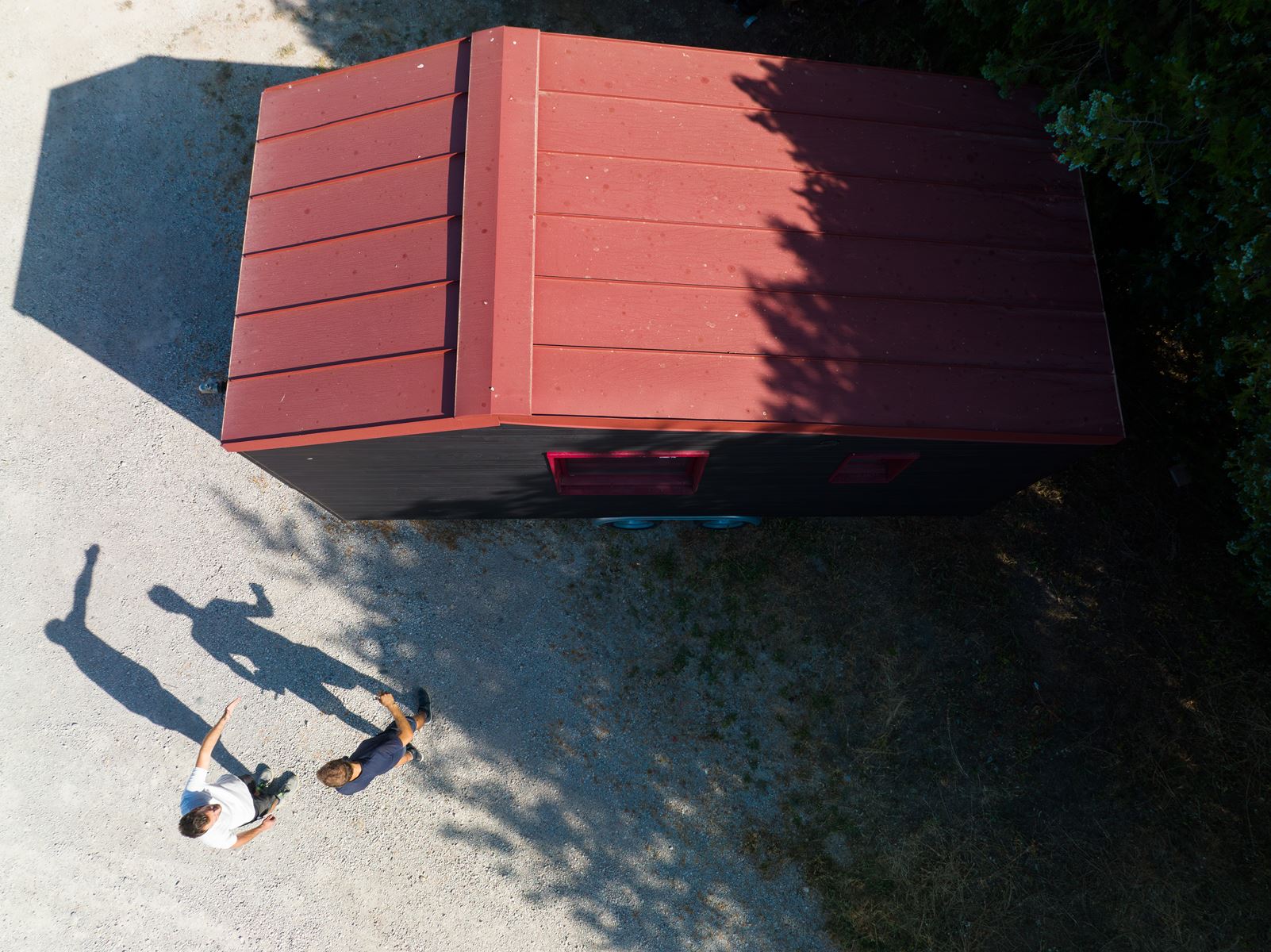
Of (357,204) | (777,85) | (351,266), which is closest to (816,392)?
(777,85)

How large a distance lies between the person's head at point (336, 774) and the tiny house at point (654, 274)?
8.36ft

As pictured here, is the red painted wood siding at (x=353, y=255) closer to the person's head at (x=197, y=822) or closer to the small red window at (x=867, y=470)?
the person's head at (x=197, y=822)

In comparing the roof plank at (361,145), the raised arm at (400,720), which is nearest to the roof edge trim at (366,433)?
the roof plank at (361,145)

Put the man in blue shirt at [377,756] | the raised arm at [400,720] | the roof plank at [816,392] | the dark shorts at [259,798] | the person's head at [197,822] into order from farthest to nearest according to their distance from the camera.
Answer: the dark shorts at [259,798]
the raised arm at [400,720]
the man in blue shirt at [377,756]
the person's head at [197,822]
the roof plank at [816,392]

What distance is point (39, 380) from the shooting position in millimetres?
8438

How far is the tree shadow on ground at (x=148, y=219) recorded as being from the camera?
338 inches

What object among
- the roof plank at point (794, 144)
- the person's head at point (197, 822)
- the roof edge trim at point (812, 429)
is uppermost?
the roof plank at point (794, 144)

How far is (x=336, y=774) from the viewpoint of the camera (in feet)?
21.1

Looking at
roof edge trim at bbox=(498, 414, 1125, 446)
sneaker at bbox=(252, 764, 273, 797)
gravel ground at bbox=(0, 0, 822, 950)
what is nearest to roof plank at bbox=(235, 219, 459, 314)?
roof edge trim at bbox=(498, 414, 1125, 446)

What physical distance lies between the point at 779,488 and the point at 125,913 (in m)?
7.61

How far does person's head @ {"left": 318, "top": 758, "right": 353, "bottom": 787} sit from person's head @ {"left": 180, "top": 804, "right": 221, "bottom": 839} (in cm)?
89

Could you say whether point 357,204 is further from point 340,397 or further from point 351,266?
point 340,397

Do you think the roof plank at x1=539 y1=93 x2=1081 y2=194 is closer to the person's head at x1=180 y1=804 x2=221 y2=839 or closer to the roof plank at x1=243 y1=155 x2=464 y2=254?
the roof plank at x1=243 y1=155 x2=464 y2=254

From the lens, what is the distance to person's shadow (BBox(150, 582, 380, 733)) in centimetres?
769
